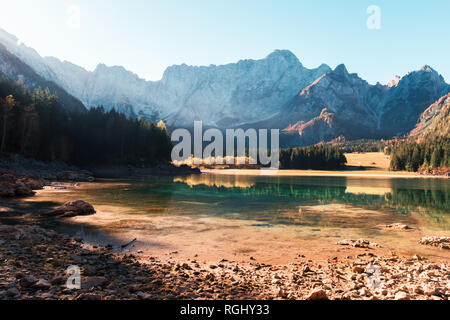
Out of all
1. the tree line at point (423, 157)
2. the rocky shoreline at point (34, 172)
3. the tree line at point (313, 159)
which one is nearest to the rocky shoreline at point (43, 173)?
the rocky shoreline at point (34, 172)

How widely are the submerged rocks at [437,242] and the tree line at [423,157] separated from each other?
141 meters

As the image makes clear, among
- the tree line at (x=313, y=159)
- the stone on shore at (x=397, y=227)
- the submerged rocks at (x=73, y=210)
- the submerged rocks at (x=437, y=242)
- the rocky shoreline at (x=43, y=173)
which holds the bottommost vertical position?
the stone on shore at (x=397, y=227)

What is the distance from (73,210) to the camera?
25.2 m

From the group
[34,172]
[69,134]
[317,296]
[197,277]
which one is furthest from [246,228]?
[69,134]

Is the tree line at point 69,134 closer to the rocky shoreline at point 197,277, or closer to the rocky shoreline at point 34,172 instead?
the rocky shoreline at point 34,172

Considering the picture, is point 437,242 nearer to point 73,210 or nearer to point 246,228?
point 246,228

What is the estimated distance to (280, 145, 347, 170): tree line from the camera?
176 m

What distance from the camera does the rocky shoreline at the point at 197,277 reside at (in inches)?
335

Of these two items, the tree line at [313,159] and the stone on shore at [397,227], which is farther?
the tree line at [313,159]

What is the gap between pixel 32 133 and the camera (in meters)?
79.8

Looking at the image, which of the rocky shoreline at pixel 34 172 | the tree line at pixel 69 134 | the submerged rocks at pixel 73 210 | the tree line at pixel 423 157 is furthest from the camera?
the tree line at pixel 423 157

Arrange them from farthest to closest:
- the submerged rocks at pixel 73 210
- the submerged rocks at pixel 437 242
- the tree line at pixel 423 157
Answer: the tree line at pixel 423 157 → the submerged rocks at pixel 73 210 → the submerged rocks at pixel 437 242

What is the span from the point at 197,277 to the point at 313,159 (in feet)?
584

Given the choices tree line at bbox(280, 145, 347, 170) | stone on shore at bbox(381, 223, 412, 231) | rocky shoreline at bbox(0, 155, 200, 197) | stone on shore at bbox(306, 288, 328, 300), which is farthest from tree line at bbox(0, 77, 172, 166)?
tree line at bbox(280, 145, 347, 170)
